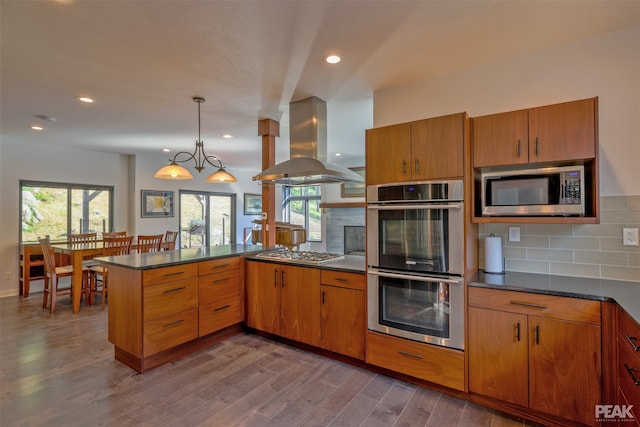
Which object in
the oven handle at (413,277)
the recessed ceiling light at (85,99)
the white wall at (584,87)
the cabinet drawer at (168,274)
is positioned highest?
the recessed ceiling light at (85,99)

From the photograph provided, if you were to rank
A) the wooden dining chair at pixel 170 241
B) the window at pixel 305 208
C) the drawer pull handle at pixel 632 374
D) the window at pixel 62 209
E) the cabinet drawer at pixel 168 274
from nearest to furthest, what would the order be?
the drawer pull handle at pixel 632 374 → the cabinet drawer at pixel 168 274 → the window at pixel 62 209 → the wooden dining chair at pixel 170 241 → the window at pixel 305 208

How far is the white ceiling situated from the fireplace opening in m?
3.75

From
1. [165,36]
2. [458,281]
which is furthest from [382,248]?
[165,36]

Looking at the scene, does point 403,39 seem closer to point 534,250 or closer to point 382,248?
point 382,248

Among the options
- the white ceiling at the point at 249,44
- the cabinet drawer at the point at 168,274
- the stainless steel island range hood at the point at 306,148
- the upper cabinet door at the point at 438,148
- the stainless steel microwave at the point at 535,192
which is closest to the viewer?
the white ceiling at the point at 249,44

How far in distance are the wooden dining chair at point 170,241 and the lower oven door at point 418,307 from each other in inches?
162

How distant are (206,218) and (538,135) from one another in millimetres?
7184

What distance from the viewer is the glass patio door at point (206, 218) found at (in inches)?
286

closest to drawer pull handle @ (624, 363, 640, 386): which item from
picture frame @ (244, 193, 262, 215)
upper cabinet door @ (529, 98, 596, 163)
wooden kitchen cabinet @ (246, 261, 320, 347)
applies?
upper cabinet door @ (529, 98, 596, 163)

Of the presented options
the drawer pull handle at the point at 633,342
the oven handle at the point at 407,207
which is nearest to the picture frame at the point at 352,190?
the oven handle at the point at 407,207

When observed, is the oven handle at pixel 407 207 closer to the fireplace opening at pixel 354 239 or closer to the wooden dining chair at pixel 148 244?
the wooden dining chair at pixel 148 244

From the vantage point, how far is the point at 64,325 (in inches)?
142

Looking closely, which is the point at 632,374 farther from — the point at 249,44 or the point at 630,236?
the point at 249,44

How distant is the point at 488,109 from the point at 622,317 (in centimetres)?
172
